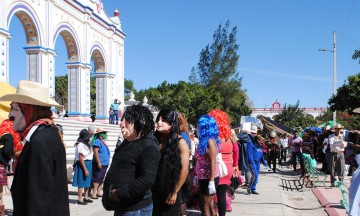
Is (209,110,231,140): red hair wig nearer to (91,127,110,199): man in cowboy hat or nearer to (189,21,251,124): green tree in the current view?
(91,127,110,199): man in cowboy hat

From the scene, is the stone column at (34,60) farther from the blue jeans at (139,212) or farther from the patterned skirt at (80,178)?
the blue jeans at (139,212)

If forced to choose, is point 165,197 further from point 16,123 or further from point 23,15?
point 23,15

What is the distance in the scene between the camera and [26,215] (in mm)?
2482

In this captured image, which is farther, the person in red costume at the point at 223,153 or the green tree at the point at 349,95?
the green tree at the point at 349,95

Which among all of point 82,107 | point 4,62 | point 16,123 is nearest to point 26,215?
point 16,123

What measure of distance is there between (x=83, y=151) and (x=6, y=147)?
1.96 meters

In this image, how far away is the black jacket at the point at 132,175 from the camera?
10.6ft

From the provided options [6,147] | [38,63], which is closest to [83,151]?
[6,147]

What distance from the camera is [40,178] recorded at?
2.53 m

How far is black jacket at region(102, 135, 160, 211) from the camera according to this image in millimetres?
3230

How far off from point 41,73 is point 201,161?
16765 millimetres

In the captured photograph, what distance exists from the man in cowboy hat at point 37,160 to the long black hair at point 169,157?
4.84 feet

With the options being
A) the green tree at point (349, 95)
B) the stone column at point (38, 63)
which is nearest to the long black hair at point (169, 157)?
the stone column at point (38, 63)

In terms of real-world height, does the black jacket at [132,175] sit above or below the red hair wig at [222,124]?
below
